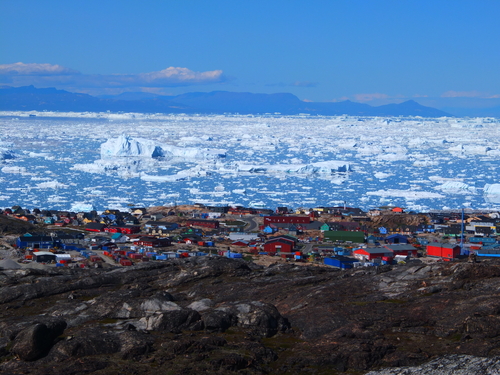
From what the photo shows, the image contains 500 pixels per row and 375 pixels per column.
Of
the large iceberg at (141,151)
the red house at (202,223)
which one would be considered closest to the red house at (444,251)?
the red house at (202,223)

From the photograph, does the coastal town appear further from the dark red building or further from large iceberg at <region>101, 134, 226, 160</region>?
large iceberg at <region>101, 134, 226, 160</region>

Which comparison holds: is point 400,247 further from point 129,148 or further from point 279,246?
point 129,148

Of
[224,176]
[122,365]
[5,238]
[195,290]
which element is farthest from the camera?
[224,176]

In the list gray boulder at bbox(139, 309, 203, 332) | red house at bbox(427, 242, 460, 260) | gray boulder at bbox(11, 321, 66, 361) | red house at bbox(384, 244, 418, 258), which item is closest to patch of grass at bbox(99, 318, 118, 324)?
gray boulder at bbox(139, 309, 203, 332)

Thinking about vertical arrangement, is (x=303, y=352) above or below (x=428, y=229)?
above

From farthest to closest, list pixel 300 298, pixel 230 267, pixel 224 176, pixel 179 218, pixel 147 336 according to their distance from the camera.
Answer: pixel 224 176
pixel 179 218
pixel 230 267
pixel 300 298
pixel 147 336

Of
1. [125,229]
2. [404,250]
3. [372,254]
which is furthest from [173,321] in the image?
[125,229]

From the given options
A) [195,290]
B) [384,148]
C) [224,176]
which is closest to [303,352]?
[195,290]

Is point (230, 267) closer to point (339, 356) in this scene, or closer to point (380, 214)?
point (339, 356)
